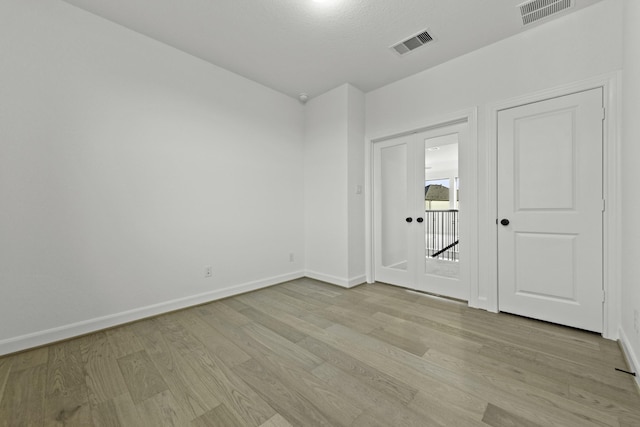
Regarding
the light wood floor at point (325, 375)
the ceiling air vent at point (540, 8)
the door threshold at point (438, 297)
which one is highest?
the ceiling air vent at point (540, 8)

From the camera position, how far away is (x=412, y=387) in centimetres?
154

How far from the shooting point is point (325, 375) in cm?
167

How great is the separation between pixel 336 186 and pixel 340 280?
4.37 feet

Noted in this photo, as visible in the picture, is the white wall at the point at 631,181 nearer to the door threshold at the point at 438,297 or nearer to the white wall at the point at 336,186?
the door threshold at the point at 438,297

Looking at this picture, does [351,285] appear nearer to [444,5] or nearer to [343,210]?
[343,210]

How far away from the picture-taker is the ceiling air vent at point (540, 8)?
2158 mm

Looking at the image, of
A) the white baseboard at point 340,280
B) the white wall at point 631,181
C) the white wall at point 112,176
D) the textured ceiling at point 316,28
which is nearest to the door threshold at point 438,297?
the white baseboard at point 340,280

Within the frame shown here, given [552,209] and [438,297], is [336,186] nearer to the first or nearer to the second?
[438,297]

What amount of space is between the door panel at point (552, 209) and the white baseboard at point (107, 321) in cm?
307

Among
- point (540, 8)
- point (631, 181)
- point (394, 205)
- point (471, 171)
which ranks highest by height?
point (540, 8)

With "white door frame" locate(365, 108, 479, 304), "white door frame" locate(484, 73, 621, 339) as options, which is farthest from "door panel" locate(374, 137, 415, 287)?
"white door frame" locate(484, 73, 621, 339)

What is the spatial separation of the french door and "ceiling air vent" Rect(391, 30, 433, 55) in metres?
0.98

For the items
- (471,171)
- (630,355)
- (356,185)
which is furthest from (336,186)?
(630,355)

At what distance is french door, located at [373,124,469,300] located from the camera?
3.08 m
